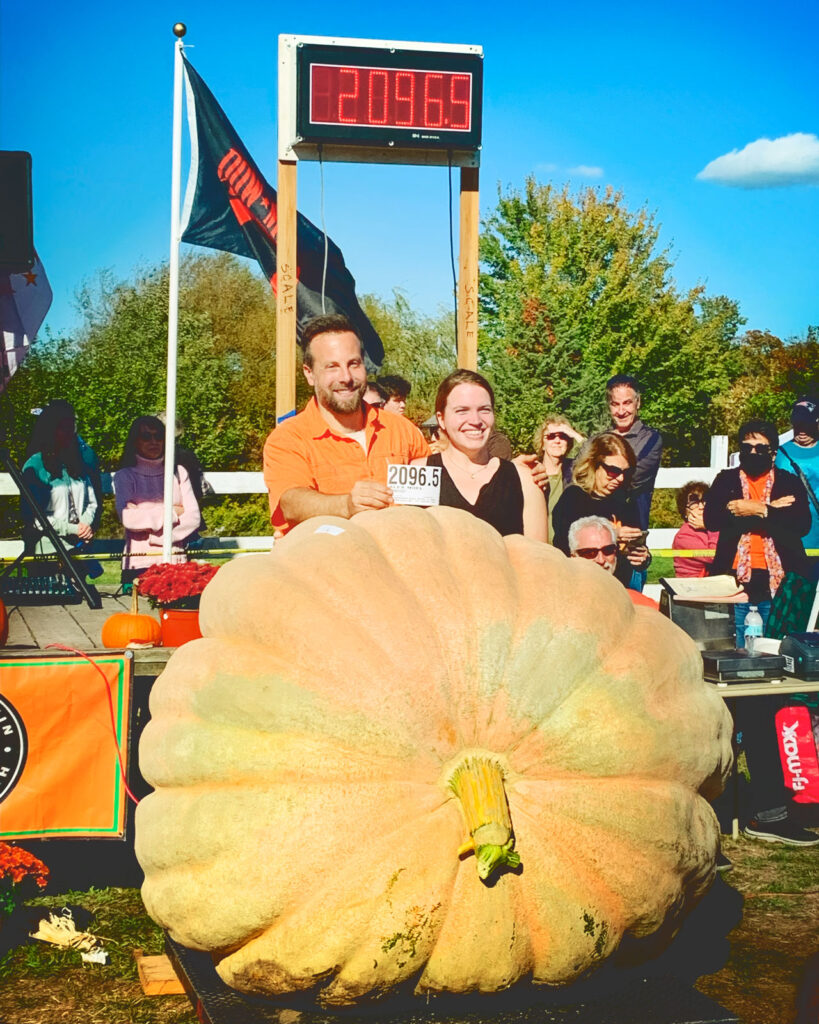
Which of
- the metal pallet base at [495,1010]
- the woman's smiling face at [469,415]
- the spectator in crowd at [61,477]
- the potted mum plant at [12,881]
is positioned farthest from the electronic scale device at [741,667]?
the spectator in crowd at [61,477]

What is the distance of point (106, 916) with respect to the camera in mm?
4098

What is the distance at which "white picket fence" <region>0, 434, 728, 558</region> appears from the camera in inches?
467

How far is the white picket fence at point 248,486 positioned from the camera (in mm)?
11859

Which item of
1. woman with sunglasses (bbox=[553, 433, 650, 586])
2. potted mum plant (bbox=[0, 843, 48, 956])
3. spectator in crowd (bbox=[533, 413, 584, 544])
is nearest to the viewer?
potted mum plant (bbox=[0, 843, 48, 956])

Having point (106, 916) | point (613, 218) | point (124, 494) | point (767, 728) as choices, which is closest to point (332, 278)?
point (124, 494)

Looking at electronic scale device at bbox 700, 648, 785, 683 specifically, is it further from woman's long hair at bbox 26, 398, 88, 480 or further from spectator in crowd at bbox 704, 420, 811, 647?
woman's long hair at bbox 26, 398, 88, 480

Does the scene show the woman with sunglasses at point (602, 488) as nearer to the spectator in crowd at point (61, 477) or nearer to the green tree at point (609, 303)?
the spectator in crowd at point (61, 477)

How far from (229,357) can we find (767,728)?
95.9ft

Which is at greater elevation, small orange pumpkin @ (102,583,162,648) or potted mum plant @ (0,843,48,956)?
small orange pumpkin @ (102,583,162,648)

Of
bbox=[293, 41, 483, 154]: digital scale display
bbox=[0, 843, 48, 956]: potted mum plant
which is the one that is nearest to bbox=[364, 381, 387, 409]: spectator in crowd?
bbox=[293, 41, 483, 154]: digital scale display

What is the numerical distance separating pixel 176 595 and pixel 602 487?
2597mm

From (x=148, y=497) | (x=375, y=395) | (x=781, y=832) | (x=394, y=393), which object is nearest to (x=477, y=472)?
(x=781, y=832)

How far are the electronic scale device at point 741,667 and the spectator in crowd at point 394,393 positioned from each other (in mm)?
3205

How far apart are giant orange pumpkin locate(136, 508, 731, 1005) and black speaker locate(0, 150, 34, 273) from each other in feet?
9.97
